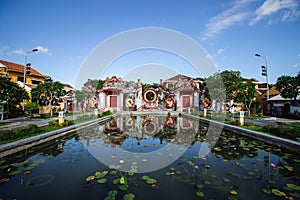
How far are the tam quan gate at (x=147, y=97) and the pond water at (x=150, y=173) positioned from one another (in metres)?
24.9

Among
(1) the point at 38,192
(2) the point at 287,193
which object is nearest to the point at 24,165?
(1) the point at 38,192

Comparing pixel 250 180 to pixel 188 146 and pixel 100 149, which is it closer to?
pixel 188 146

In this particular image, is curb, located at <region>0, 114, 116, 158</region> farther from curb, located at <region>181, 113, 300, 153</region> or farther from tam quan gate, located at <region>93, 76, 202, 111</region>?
tam quan gate, located at <region>93, 76, 202, 111</region>

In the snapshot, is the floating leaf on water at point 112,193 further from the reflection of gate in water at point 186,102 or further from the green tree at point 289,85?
the reflection of gate in water at point 186,102

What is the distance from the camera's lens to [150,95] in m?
32.9

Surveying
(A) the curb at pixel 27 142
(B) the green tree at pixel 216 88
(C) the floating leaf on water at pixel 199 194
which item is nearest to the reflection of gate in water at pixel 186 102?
(B) the green tree at pixel 216 88

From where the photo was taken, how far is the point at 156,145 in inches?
302

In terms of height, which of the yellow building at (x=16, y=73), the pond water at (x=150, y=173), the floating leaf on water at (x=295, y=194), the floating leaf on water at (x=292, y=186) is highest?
the yellow building at (x=16, y=73)

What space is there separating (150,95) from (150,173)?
28.4 metres

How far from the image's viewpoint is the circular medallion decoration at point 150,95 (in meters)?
32.3

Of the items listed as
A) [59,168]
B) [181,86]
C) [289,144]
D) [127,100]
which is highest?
[181,86]

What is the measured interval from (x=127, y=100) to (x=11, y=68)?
19.4 meters

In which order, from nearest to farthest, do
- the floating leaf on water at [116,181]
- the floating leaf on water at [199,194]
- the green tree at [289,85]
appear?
the floating leaf on water at [199,194] → the floating leaf on water at [116,181] → the green tree at [289,85]

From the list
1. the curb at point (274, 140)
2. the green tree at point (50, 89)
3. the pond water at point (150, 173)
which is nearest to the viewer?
the pond water at point (150, 173)
